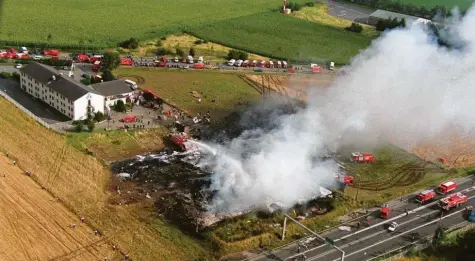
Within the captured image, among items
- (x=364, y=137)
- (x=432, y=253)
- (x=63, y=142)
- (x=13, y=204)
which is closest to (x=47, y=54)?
(x=63, y=142)

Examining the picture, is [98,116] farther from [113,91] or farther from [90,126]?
[113,91]

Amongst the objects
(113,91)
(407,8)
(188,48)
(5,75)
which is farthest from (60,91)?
(407,8)

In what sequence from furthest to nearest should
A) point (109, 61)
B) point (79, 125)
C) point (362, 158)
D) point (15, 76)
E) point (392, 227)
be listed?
point (109, 61)
point (15, 76)
point (79, 125)
point (362, 158)
point (392, 227)

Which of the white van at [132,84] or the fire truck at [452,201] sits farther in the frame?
the white van at [132,84]

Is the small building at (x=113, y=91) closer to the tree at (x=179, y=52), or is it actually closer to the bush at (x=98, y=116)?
the bush at (x=98, y=116)

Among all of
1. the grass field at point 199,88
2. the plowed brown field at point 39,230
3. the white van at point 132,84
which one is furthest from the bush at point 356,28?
the plowed brown field at point 39,230

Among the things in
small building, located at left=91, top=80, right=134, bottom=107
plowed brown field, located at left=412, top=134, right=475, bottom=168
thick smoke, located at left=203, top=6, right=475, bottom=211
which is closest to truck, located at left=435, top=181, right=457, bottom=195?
plowed brown field, located at left=412, top=134, right=475, bottom=168
